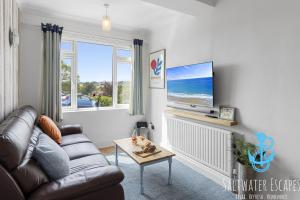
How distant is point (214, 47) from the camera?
255cm

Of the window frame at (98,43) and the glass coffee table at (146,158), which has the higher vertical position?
the window frame at (98,43)

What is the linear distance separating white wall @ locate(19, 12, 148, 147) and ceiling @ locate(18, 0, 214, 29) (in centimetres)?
17

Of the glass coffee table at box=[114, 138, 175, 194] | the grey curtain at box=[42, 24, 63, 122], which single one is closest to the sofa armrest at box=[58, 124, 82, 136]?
the grey curtain at box=[42, 24, 63, 122]

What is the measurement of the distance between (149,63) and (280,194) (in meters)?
3.18

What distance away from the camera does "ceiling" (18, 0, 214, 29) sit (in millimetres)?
2699

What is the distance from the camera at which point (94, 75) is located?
150 inches

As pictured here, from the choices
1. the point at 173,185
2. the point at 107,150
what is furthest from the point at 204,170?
the point at 107,150

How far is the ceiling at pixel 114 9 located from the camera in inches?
106

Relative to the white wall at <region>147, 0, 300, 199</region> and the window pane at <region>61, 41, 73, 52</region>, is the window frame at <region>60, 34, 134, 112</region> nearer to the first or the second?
the window pane at <region>61, 41, 73, 52</region>

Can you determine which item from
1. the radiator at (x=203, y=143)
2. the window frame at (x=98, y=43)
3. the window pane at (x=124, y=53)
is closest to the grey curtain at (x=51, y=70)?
the window frame at (x=98, y=43)

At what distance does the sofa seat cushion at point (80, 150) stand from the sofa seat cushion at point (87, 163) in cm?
10

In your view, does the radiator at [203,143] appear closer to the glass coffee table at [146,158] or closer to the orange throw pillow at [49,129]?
the glass coffee table at [146,158]

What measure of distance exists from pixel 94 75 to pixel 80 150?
1.89 metres

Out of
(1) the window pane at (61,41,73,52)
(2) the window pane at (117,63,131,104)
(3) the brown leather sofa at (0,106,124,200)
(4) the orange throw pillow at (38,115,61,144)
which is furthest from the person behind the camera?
(2) the window pane at (117,63,131,104)
